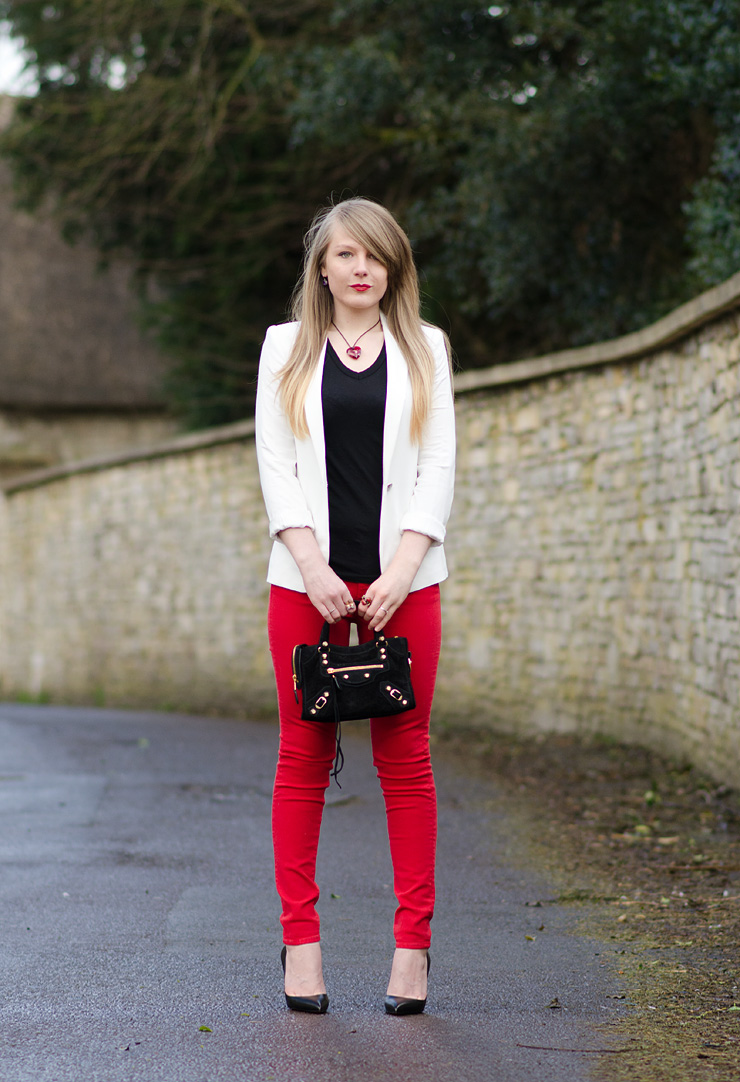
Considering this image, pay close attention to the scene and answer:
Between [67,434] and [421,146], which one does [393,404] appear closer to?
[421,146]

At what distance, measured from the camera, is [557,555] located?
29.1 ft

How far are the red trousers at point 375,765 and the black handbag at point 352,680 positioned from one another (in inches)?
3.5

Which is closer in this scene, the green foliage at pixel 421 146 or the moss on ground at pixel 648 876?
the moss on ground at pixel 648 876

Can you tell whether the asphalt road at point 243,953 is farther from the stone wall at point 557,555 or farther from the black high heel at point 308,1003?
the stone wall at point 557,555

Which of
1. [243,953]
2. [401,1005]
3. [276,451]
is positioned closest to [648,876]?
[243,953]

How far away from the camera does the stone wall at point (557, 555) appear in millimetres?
6559

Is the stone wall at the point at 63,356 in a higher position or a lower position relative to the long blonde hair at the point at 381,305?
higher

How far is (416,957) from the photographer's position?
2.95m

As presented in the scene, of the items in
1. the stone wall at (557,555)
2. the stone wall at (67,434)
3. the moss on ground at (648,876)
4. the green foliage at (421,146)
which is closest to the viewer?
the moss on ground at (648,876)

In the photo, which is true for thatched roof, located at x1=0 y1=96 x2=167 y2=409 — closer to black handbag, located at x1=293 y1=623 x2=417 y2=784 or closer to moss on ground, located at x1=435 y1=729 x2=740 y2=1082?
moss on ground, located at x1=435 y1=729 x2=740 y2=1082

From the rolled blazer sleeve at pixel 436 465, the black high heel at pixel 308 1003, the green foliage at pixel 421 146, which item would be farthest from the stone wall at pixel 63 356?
the black high heel at pixel 308 1003

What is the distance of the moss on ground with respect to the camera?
285 cm

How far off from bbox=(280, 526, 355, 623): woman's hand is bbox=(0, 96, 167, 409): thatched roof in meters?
21.2

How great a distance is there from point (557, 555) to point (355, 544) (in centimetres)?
604
